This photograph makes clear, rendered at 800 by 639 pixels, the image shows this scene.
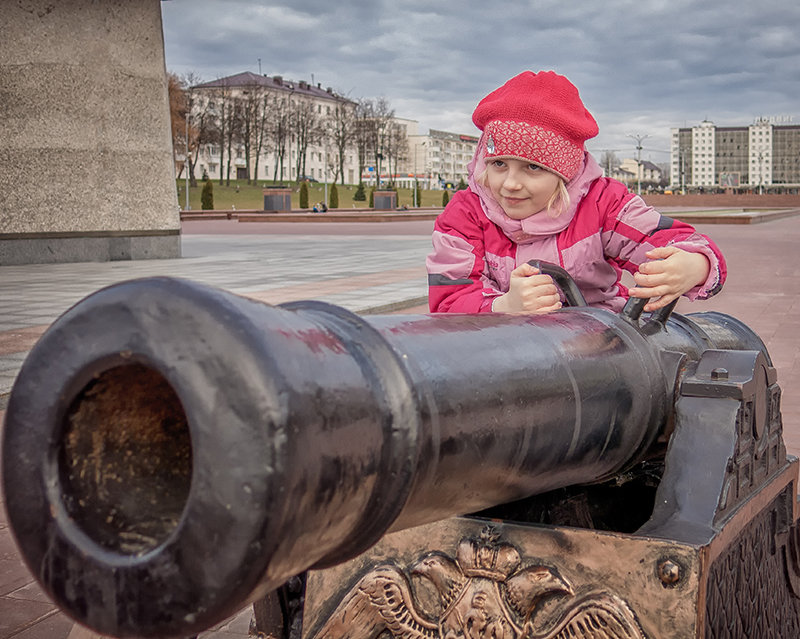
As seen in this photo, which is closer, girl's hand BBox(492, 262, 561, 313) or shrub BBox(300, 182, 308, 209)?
girl's hand BBox(492, 262, 561, 313)

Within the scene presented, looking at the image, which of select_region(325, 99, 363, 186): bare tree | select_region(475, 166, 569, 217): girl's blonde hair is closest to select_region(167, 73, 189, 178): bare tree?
select_region(325, 99, 363, 186): bare tree

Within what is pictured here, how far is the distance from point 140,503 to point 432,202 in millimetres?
72915

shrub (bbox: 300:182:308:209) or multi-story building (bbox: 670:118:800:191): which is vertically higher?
multi-story building (bbox: 670:118:800:191)

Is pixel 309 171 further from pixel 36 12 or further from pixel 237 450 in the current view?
pixel 237 450

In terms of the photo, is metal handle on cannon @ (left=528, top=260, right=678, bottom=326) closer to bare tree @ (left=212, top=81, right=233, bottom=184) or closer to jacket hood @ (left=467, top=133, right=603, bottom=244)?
jacket hood @ (left=467, top=133, right=603, bottom=244)

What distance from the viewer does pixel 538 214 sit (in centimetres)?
229

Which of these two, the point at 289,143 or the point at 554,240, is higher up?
the point at 289,143

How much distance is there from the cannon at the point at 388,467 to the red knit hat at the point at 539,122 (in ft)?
1.57

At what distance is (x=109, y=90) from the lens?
1508cm

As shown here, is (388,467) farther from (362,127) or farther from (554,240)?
(362,127)

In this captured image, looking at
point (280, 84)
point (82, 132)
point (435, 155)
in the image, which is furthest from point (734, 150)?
point (82, 132)

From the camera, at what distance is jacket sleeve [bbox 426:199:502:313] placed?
2.27 meters

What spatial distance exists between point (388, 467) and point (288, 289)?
916cm

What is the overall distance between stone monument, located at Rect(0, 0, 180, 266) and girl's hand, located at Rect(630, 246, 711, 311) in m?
14.2
